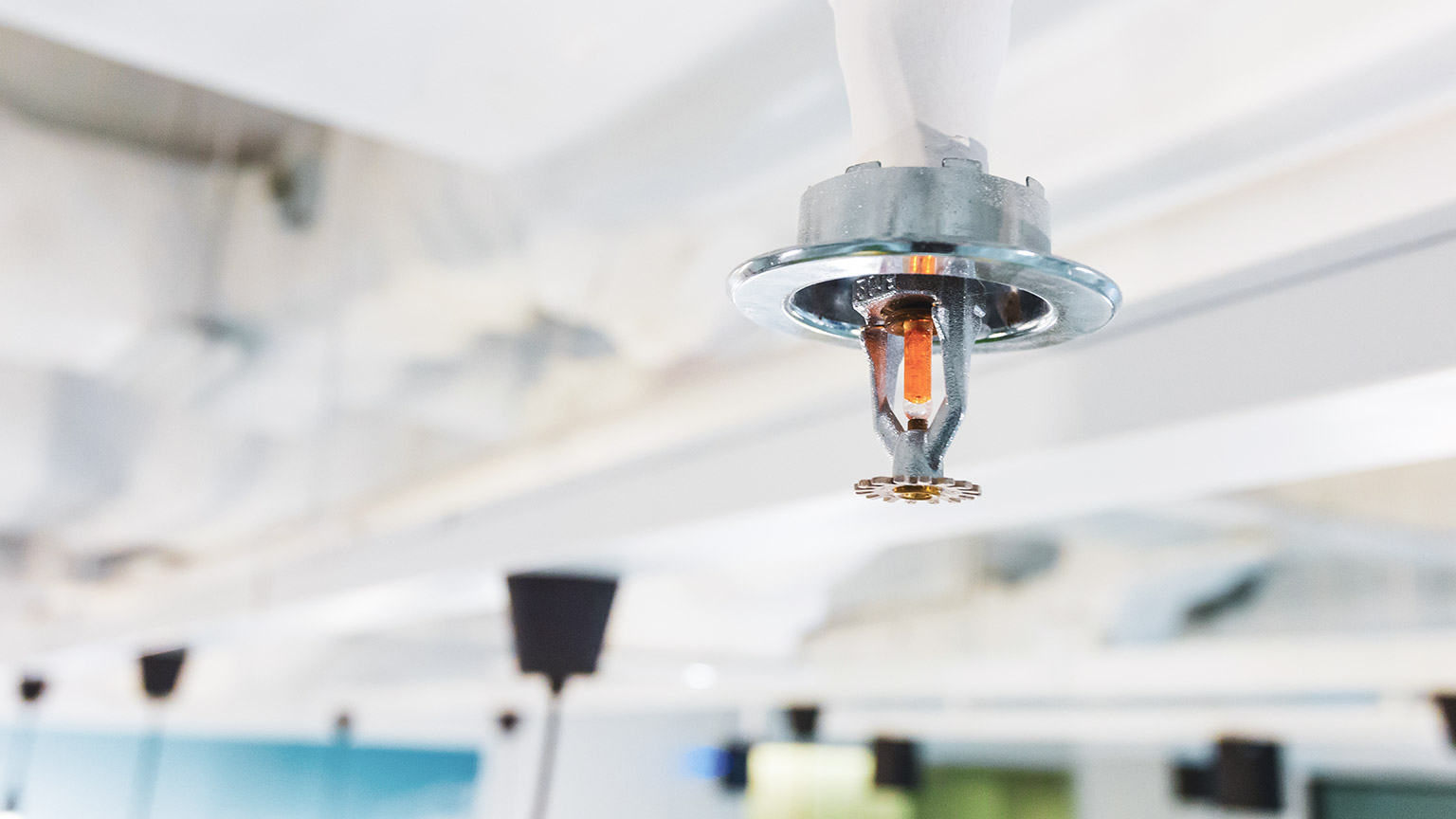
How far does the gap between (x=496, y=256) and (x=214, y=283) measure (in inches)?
14.5

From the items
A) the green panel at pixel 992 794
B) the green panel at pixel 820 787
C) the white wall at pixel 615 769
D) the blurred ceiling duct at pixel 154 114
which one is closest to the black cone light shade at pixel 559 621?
the blurred ceiling duct at pixel 154 114

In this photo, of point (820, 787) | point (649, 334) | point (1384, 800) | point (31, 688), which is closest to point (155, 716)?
point (31, 688)

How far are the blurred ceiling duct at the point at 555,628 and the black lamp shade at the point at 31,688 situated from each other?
8.16ft

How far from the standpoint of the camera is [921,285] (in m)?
0.38

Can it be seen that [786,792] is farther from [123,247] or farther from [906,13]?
[906,13]

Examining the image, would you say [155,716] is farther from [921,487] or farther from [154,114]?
[921,487]

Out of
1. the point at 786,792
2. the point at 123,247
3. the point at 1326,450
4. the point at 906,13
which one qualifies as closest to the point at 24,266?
the point at 123,247

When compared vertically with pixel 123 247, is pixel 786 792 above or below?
below

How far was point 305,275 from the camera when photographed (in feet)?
3.88

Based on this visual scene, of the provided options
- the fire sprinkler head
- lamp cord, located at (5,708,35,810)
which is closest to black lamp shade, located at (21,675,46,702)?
lamp cord, located at (5,708,35,810)

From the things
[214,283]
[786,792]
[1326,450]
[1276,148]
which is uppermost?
[214,283]

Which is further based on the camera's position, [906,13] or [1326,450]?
[1326,450]

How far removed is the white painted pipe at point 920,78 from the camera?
0.39 m

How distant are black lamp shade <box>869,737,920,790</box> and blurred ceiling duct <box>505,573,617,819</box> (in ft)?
15.8
